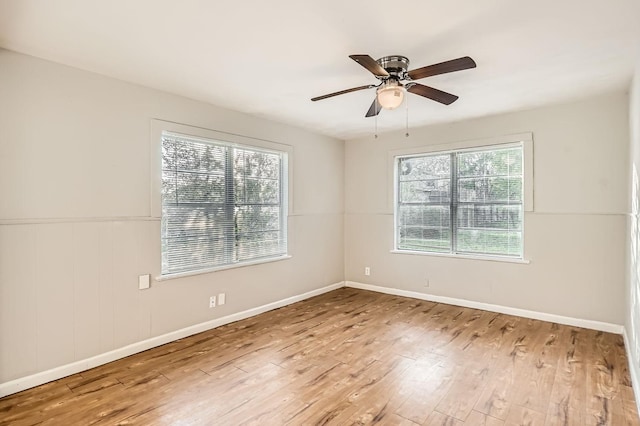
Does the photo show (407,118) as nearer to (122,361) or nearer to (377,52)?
(377,52)

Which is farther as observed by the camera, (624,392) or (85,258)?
(85,258)

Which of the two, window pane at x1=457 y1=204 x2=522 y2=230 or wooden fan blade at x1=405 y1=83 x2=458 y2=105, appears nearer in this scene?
wooden fan blade at x1=405 y1=83 x2=458 y2=105

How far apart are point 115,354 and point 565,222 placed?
15.6ft

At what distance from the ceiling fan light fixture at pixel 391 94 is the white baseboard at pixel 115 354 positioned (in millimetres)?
2914

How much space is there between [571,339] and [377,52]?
3355mm

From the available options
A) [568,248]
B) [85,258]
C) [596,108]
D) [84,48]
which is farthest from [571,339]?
[84,48]

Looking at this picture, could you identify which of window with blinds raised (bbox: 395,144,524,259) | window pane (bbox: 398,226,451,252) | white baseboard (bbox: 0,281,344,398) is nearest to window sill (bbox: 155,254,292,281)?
white baseboard (bbox: 0,281,344,398)

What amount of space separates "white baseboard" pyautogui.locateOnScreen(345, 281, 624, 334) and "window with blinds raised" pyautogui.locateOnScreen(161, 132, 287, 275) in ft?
Answer: 5.81

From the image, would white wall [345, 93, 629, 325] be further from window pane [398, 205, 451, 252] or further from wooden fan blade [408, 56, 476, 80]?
wooden fan blade [408, 56, 476, 80]

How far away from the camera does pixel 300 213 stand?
195 inches

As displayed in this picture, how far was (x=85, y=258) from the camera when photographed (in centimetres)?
287

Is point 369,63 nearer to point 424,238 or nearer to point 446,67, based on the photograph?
point 446,67

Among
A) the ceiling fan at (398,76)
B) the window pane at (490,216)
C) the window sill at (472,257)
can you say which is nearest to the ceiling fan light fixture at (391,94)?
the ceiling fan at (398,76)

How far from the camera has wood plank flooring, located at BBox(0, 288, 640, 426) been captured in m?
2.23
